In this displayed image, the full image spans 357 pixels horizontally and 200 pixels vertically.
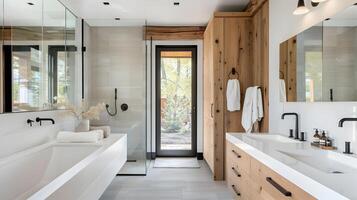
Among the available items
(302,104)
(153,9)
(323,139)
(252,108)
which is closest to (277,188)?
(323,139)

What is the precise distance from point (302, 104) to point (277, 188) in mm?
1185

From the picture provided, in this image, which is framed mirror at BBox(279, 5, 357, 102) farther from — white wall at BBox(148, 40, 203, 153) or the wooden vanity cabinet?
white wall at BBox(148, 40, 203, 153)

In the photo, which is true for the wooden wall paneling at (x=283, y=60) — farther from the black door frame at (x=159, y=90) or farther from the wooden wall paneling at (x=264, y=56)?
the black door frame at (x=159, y=90)

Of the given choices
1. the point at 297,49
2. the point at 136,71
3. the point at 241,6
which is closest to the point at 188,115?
the point at 136,71

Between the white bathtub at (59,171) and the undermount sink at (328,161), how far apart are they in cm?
142

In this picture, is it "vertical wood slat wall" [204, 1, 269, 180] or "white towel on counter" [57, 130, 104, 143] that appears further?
"vertical wood slat wall" [204, 1, 269, 180]

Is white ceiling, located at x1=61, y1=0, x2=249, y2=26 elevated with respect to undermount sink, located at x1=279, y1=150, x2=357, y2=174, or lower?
elevated

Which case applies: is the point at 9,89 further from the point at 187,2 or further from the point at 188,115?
the point at 188,115

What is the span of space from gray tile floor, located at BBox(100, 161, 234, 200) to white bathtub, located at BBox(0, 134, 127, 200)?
542 millimetres

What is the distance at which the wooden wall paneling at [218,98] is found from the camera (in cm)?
402

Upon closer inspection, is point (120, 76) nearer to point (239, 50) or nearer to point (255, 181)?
point (239, 50)

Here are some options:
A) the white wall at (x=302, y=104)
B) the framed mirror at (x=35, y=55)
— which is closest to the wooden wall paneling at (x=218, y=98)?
the white wall at (x=302, y=104)

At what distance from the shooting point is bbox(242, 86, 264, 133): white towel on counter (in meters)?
3.54

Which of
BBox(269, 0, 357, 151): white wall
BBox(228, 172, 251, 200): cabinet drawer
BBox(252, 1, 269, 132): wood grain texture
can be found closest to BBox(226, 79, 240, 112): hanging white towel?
BBox(252, 1, 269, 132): wood grain texture
